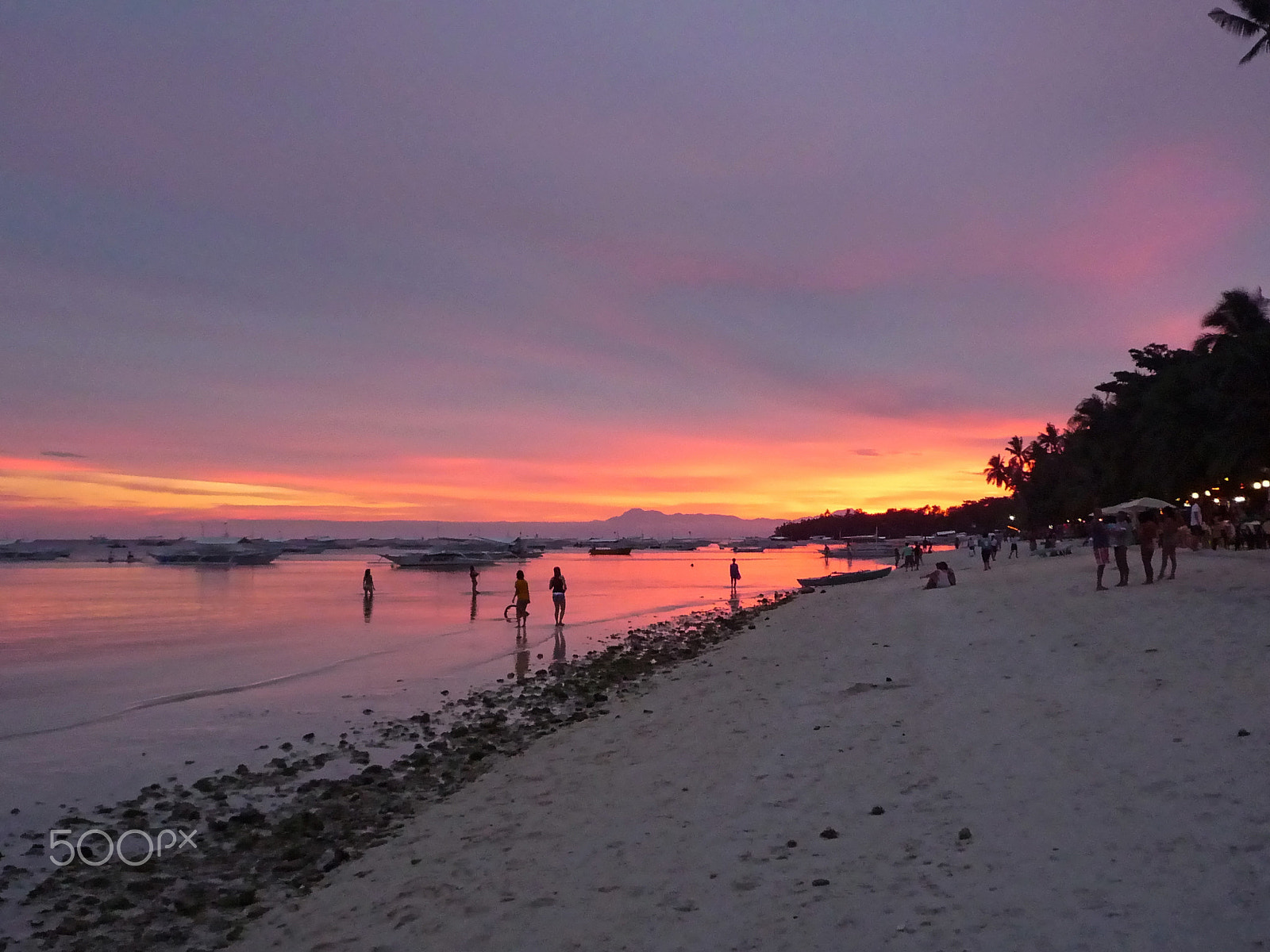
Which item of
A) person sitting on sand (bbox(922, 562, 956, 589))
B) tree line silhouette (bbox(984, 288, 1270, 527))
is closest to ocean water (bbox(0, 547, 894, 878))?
person sitting on sand (bbox(922, 562, 956, 589))

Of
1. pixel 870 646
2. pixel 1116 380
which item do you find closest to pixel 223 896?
pixel 870 646

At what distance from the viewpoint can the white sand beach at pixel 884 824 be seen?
5348mm

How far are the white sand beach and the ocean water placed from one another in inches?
224

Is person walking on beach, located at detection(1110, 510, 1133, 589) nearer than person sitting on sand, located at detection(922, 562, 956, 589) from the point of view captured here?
Yes

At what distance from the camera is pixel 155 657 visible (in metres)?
25.6

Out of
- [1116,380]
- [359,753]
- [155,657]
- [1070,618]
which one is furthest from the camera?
[1116,380]

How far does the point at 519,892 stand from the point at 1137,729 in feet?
20.1

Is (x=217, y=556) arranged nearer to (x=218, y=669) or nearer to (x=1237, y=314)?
(x=218, y=669)

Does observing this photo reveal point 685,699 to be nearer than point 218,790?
No

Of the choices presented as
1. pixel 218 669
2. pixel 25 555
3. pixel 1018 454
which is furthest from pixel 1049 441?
pixel 25 555

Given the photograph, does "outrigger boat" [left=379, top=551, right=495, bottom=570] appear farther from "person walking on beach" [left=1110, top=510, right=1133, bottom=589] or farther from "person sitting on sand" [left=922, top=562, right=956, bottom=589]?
"person walking on beach" [left=1110, top=510, right=1133, bottom=589]

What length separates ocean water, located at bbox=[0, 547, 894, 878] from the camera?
13.3m

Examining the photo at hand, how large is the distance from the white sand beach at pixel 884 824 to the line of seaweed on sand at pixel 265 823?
0.65m

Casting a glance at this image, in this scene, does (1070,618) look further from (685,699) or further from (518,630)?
(518,630)
